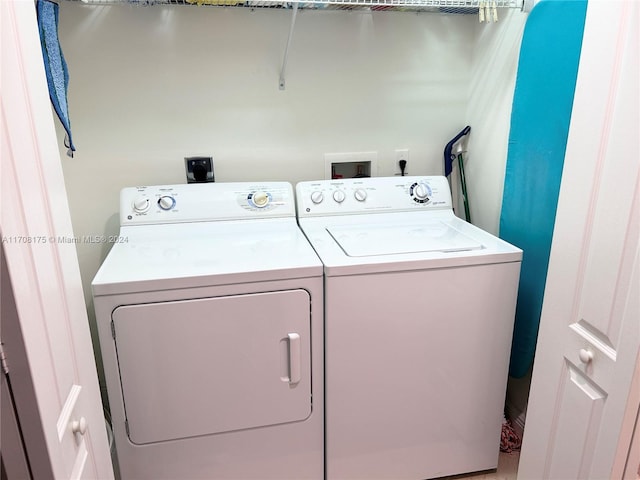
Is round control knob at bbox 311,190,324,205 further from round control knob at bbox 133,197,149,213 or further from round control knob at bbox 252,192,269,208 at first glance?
round control knob at bbox 133,197,149,213

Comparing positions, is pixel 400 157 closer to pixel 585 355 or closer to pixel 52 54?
pixel 585 355

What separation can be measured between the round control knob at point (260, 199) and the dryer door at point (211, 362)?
22.3 inches

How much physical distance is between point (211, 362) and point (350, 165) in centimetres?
116

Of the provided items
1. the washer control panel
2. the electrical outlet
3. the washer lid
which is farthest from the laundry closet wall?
the washer lid

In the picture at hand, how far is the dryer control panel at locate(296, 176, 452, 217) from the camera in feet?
6.42

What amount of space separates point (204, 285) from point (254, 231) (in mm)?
478

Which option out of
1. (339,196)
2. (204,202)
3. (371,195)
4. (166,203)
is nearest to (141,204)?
(166,203)

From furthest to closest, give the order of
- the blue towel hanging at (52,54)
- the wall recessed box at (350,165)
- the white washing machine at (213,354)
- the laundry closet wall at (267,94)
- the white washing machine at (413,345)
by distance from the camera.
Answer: the wall recessed box at (350,165)
the laundry closet wall at (267,94)
the white washing machine at (413,345)
the white washing machine at (213,354)
the blue towel hanging at (52,54)

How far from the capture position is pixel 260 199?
1.92 meters

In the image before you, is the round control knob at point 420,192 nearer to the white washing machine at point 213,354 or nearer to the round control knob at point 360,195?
the round control knob at point 360,195

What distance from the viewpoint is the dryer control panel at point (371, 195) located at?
1957mm

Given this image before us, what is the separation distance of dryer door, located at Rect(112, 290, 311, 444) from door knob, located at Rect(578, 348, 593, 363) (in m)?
0.78

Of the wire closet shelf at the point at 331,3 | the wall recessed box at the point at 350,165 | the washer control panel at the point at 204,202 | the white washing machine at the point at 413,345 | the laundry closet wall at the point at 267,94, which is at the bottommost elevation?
the white washing machine at the point at 413,345

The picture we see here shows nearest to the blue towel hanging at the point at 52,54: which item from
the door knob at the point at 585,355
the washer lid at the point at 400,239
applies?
the washer lid at the point at 400,239
